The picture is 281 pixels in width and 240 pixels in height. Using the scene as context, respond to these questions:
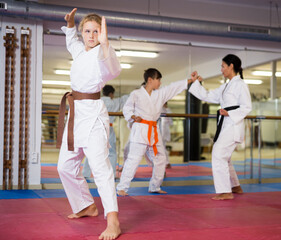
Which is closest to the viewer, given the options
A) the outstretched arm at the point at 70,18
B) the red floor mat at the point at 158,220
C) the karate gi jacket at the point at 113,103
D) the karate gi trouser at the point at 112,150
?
the red floor mat at the point at 158,220

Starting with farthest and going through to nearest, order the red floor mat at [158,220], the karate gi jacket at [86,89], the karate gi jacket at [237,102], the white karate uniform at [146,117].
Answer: the white karate uniform at [146,117] → the karate gi jacket at [237,102] → the karate gi jacket at [86,89] → the red floor mat at [158,220]

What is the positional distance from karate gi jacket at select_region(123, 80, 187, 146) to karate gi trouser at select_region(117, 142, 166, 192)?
98 mm

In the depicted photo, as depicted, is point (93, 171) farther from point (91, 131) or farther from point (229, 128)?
point (229, 128)

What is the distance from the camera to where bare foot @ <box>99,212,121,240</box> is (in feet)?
8.46

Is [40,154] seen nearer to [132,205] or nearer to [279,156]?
[132,205]

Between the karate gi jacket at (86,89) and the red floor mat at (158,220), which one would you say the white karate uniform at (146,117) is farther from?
the karate gi jacket at (86,89)

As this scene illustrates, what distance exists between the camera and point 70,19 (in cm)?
319

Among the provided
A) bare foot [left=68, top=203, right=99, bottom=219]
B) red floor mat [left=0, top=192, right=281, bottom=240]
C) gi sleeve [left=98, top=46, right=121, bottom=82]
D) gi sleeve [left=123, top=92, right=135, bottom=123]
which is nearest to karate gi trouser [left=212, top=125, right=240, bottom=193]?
red floor mat [left=0, top=192, right=281, bottom=240]

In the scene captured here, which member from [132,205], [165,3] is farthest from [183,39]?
[132,205]

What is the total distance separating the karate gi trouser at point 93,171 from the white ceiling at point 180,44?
8.45 feet

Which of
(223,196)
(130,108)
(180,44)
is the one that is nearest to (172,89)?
(130,108)

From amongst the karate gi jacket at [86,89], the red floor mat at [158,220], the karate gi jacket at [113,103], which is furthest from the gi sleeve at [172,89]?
the karate gi jacket at [86,89]

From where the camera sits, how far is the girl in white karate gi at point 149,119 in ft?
15.7

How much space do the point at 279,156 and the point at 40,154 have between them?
564 cm
